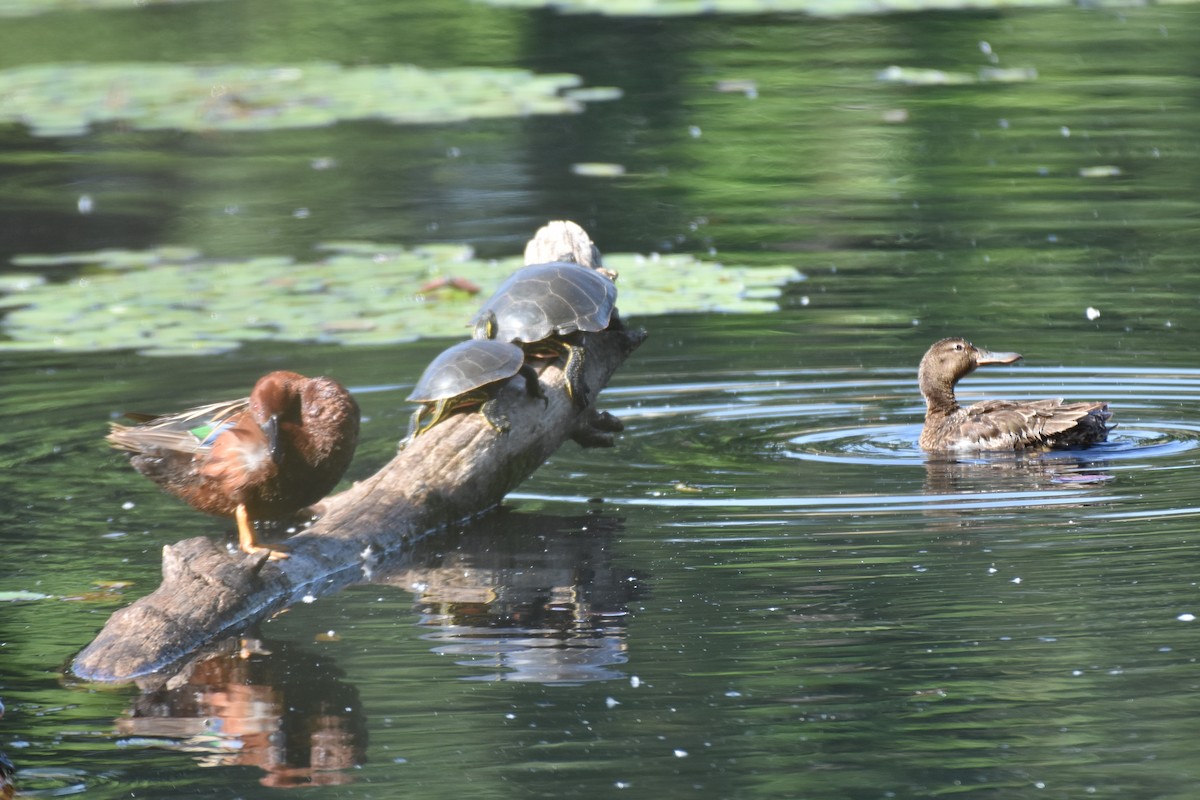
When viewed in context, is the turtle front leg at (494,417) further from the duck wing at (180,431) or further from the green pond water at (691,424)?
the duck wing at (180,431)

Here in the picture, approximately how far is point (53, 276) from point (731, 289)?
422 cm

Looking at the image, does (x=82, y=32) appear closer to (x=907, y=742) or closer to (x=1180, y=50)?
(x=1180, y=50)

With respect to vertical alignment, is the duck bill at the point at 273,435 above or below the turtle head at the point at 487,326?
below

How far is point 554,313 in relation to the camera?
7148 mm

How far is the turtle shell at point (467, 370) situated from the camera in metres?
6.63

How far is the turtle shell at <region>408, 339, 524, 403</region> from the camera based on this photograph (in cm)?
663

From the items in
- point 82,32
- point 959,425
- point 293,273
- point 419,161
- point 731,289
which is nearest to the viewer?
point 959,425

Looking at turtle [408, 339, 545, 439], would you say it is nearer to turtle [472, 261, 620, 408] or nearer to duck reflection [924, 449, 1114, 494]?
turtle [472, 261, 620, 408]

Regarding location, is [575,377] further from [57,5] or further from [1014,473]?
[57,5]

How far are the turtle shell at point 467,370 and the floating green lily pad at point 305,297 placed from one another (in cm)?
262

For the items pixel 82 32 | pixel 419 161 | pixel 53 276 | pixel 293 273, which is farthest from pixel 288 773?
pixel 82 32

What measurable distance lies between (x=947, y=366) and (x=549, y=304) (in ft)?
5.25

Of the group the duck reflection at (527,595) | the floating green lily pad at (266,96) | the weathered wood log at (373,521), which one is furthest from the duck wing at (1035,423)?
the floating green lily pad at (266,96)

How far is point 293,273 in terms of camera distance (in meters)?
10.9
